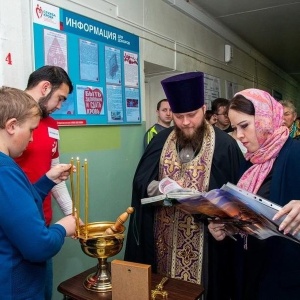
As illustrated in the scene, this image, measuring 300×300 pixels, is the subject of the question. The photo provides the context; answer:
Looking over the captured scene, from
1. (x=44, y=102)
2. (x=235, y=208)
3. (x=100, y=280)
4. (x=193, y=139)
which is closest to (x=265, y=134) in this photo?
(x=235, y=208)

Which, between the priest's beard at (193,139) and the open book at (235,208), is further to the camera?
the priest's beard at (193,139)

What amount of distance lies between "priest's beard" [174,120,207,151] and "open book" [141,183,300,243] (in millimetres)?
543

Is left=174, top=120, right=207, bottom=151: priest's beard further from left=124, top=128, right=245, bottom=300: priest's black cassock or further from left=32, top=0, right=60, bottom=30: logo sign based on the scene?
left=32, top=0, right=60, bottom=30: logo sign

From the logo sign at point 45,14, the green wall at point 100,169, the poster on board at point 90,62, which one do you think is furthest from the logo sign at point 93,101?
the logo sign at point 45,14

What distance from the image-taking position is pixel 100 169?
264 cm

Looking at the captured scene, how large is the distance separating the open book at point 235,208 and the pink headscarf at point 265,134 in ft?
0.76

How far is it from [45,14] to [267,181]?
170 cm

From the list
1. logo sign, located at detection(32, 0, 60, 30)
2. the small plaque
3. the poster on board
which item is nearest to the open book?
the small plaque

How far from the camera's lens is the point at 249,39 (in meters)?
5.87

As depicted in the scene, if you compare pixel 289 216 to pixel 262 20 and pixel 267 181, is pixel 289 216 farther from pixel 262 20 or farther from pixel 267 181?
pixel 262 20

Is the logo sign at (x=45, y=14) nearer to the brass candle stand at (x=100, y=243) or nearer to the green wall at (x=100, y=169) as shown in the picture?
the green wall at (x=100, y=169)

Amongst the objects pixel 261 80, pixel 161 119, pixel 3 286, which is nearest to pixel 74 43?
pixel 161 119

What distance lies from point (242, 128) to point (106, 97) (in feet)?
4.84

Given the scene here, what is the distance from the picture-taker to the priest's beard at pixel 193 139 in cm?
187
